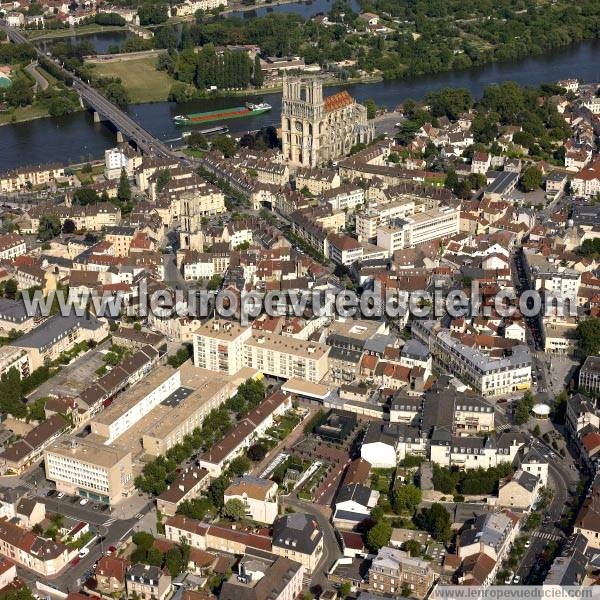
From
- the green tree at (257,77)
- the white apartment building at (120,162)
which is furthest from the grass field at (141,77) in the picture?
the white apartment building at (120,162)

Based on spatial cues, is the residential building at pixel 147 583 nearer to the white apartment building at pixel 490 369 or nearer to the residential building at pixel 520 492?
the residential building at pixel 520 492

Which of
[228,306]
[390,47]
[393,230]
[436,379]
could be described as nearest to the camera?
[436,379]

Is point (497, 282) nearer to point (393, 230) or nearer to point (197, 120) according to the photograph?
point (393, 230)

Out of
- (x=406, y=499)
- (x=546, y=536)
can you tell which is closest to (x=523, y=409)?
(x=546, y=536)

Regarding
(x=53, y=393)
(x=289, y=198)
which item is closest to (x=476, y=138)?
(x=289, y=198)

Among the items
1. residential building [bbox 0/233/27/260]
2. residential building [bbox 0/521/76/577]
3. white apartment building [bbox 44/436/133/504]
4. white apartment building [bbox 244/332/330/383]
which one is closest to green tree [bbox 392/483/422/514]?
white apartment building [bbox 244/332/330/383]

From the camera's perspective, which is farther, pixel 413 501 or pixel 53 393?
pixel 53 393

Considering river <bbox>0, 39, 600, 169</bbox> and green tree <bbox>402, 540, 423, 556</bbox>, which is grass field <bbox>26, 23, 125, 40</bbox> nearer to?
river <bbox>0, 39, 600, 169</bbox>
